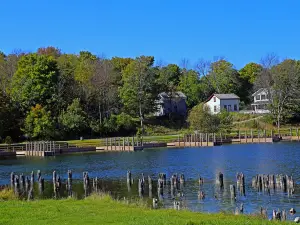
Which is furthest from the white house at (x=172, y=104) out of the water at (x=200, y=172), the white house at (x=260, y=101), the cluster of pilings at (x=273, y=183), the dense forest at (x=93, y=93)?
the cluster of pilings at (x=273, y=183)

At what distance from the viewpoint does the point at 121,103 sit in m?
109

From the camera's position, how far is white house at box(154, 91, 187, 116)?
385 ft

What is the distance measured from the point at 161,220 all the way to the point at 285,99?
9252 cm

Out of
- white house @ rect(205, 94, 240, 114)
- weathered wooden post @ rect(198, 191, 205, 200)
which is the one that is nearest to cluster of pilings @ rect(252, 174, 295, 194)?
weathered wooden post @ rect(198, 191, 205, 200)

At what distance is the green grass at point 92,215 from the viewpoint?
55.1 feet

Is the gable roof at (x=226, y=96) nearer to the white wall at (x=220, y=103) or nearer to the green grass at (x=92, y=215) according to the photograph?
the white wall at (x=220, y=103)

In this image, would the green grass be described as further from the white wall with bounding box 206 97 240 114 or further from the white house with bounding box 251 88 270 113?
the white wall with bounding box 206 97 240 114

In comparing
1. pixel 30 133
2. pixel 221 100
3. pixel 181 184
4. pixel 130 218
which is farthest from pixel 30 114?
pixel 130 218

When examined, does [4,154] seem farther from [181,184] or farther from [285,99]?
[285,99]

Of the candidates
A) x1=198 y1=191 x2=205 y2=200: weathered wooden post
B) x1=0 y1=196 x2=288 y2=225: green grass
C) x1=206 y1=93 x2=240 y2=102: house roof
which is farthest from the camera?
x1=206 y1=93 x2=240 y2=102: house roof

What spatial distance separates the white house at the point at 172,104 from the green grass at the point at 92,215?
95120mm

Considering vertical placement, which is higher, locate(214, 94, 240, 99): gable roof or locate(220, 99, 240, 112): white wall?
locate(214, 94, 240, 99): gable roof

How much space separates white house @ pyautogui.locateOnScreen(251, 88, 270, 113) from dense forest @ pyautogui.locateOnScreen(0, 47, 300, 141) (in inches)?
67.4

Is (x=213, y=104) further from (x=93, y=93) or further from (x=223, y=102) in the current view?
(x=93, y=93)
